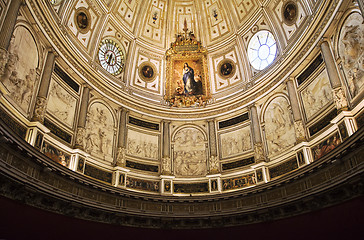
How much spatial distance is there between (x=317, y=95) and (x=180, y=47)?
37.5ft

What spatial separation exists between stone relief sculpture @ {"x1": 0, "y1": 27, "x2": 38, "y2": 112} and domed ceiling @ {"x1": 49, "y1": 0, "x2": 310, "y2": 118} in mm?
3844

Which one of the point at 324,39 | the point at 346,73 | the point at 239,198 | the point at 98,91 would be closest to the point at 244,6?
the point at 324,39

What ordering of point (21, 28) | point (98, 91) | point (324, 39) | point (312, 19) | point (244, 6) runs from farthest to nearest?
point (244, 6) < point (98, 91) < point (312, 19) < point (324, 39) < point (21, 28)

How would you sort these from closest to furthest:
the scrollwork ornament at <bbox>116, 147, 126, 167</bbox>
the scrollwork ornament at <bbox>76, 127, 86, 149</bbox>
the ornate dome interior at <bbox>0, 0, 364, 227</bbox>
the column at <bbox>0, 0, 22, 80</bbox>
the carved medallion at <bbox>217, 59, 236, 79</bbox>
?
the column at <bbox>0, 0, 22, 80</bbox>, the ornate dome interior at <bbox>0, 0, 364, 227</bbox>, the scrollwork ornament at <bbox>76, 127, 86, 149</bbox>, the scrollwork ornament at <bbox>116, 147, 126, 167</bbox>, the carved medallion at <bbox>217, 59, 236, 79</bbox>

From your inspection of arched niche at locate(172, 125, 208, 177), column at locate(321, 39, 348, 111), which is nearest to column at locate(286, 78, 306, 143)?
column at locate(321, 39, 348, 111)

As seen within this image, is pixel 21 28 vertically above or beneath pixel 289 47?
beneath

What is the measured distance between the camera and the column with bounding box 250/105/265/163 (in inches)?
734

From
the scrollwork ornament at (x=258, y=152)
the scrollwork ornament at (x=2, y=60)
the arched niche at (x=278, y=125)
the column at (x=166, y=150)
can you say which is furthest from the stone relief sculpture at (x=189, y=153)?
the scrollwork ornament at (x=2, y=60)

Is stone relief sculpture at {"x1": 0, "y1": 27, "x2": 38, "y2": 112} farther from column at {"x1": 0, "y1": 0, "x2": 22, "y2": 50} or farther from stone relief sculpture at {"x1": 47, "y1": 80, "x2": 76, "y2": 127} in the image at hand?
stone relief sculpture at {"x1": 47, "y1": 80, "x2": 76, "y2": 127}

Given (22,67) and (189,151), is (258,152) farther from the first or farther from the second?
(22,67)

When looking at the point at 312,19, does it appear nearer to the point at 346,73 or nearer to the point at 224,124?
the point at 346,73

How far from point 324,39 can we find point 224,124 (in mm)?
9105

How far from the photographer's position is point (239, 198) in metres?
17.7

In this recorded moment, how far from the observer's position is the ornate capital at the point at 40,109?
13.9 meters
